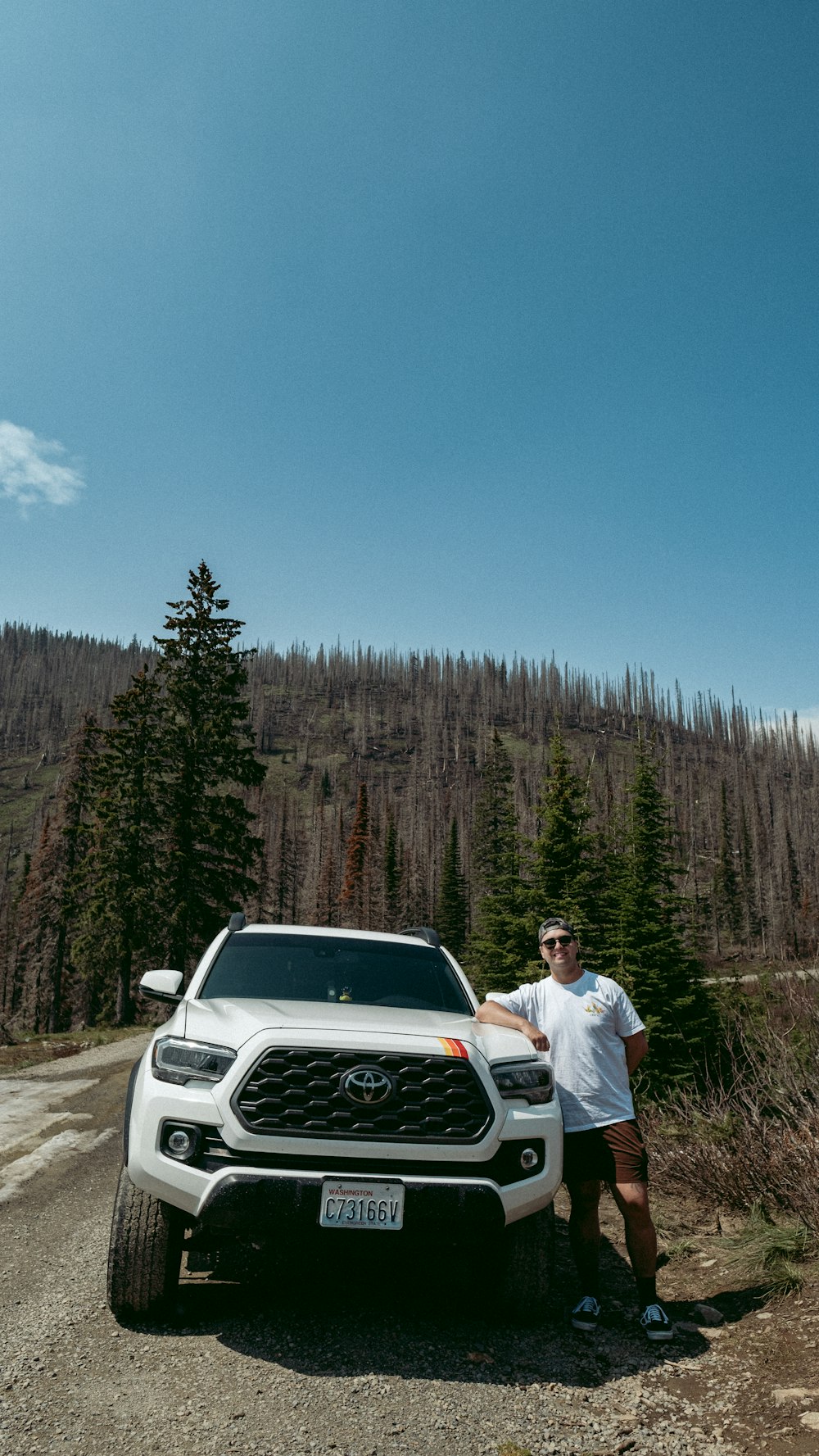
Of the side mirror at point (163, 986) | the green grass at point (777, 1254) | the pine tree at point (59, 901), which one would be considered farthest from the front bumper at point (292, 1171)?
the pine tree at point (59, 901)

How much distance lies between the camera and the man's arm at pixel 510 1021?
470 centimetres

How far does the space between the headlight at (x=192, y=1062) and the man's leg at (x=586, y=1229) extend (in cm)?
206

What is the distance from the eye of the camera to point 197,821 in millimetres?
29859

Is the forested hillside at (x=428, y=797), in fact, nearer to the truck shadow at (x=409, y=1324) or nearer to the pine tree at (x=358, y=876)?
the pine tree at (x=358, y=876)

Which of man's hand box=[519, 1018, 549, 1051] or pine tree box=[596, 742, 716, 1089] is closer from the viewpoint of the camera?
man's hand box=[519, 1018, 549, 1051]

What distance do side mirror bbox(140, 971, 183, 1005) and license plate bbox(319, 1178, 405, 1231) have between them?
1594 millimetres

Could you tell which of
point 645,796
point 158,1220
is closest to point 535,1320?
point 158,1220

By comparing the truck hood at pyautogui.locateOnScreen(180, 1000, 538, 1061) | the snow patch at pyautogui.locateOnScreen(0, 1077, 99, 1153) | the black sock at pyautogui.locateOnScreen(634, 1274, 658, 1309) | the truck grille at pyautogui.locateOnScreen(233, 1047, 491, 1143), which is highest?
the truck hood at pyautogui.locateOnScreen(180, 1000, 538, 1061)

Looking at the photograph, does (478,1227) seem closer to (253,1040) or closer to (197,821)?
(253,1040)

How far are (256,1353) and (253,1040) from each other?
1.30 m

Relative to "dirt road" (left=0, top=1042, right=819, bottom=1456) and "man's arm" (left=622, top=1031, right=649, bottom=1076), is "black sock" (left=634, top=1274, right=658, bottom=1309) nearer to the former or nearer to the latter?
"dirt road" (left=0, top=1042, right=819, bottom=1456)

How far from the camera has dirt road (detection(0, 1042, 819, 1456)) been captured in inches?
126

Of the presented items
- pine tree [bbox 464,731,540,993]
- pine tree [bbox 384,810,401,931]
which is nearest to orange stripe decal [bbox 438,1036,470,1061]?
pine tree [bbox 464,731,540,993]

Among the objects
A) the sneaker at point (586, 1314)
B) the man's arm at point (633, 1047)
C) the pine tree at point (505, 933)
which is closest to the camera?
the sneaker at point (586, 1314)
